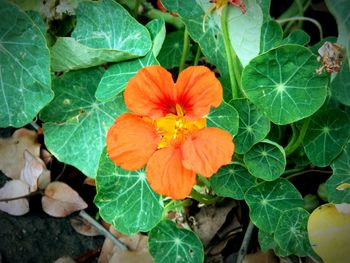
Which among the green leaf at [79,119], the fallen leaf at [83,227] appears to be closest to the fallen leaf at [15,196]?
the fallen leaf at [83,227]

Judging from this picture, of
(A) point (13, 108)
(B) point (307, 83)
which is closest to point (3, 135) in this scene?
(A) point (13, 108)

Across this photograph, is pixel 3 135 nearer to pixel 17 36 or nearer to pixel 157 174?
pixel 17 36

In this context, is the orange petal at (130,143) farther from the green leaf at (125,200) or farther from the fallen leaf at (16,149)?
the fallen leaf at (16,149)

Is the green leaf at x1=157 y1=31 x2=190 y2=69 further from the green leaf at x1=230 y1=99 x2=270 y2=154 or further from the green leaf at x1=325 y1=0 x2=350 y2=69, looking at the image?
the green leaf at x1=325 y1=0 x2=350 y2=69

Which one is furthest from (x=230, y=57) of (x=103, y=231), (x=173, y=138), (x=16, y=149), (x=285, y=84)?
(x=16, y=149)

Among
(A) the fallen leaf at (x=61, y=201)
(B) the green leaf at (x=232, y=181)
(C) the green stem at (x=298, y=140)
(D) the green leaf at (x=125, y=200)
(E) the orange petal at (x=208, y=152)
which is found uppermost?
(E) the orange petal at (x=208, y=152)

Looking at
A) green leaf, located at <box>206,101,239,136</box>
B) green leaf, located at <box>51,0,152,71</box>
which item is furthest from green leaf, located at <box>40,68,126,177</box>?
green leaf, located at <box>206,101,239,136</box>

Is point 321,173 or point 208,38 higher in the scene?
point 208,38
